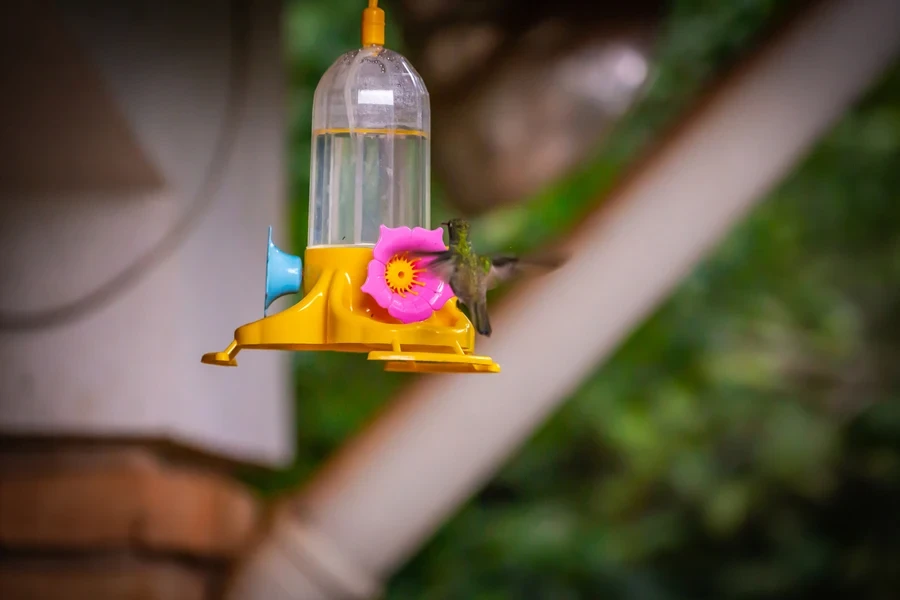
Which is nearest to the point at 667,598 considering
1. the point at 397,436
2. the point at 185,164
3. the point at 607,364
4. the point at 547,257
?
the point at 607,364

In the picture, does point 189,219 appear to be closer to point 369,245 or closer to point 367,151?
point 367,151

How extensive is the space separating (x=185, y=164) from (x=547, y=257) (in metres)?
0.94

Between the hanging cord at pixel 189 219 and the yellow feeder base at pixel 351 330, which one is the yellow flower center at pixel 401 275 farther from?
the hanging cord at pixel 189 219

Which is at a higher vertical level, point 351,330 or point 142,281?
point 142,281

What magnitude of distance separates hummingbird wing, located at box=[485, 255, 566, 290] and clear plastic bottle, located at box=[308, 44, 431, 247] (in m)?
0.20

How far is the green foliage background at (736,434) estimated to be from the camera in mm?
4078

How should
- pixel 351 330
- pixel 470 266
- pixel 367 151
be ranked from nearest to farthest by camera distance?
pixel 351 330 → pixel 470 266 → pixel 367 151

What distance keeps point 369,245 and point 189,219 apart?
77 cm

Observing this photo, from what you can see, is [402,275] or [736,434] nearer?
[402,275]

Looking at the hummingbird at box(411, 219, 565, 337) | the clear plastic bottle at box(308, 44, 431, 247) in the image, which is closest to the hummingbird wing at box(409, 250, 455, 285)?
the hummingbird at box(411, 219, 565, 337)

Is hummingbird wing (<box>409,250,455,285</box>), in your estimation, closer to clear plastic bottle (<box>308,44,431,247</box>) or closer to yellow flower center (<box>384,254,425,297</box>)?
yellow flower center (<box>384,254,425,297</box>)

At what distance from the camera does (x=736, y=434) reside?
4.34 meters

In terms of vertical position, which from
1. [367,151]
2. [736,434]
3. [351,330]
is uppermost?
[367,151]

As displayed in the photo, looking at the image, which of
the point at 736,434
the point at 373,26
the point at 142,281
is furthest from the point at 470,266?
the point at 736,434
